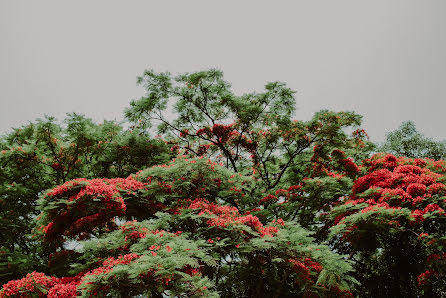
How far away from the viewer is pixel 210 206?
9141mm

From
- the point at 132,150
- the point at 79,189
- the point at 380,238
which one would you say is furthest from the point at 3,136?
the point at 380,238

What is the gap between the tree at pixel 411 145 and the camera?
70.3 ft

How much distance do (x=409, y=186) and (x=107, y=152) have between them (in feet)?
44.6

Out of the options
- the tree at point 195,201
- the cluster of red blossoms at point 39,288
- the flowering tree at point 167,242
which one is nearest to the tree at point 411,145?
the tree at point 195,201

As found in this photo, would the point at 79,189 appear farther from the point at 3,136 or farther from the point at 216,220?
the point at 3,136

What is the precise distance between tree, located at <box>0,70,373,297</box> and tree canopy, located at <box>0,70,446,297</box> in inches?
2.2

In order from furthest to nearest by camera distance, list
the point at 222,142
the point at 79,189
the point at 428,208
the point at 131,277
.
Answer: the point at 222,142 < the point at 428,208 < the point at 79,189 < the point at 131,277

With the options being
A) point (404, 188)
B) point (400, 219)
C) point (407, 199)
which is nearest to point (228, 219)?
point (400, 219)

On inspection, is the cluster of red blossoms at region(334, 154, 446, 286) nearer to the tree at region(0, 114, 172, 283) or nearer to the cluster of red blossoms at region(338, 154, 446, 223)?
the cluster of red blossoms at region(338, 154, 446, 223)

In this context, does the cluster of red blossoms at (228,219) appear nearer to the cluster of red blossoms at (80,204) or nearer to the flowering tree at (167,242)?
the flowering tree at (167,242)

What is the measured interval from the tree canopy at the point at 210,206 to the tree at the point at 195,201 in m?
0.06

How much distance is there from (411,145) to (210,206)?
70.0 feet

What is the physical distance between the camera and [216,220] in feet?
26.8

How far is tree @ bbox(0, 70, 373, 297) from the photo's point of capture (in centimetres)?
668
